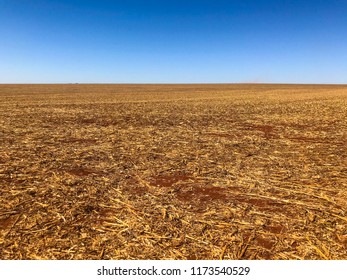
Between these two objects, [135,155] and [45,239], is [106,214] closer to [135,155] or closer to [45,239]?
[45,239]

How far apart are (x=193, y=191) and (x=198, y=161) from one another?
1.65 m

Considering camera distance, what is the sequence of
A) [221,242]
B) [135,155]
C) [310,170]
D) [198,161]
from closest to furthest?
1. [221,242]
2. [310,170]
3. [198,161]
4. [135,155]

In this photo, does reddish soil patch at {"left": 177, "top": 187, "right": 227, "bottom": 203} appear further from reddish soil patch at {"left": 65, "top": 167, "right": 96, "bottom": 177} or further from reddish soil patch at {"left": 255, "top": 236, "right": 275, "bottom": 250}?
reddish soil patch at {"left": 65, "top": 167, "right": 96, "bottom": 177}

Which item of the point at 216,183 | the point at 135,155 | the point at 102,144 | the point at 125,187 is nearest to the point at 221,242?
the point at 216,183

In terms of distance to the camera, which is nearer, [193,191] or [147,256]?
[147,256]

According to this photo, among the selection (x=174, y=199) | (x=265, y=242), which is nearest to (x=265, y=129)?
(x=174, y=199)

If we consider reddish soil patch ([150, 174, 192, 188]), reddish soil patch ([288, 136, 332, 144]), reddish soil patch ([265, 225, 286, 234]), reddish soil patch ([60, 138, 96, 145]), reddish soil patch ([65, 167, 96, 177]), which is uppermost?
reddish soil patch ([288, 136, 332, 144])

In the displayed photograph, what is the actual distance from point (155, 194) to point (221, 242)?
5.21ft

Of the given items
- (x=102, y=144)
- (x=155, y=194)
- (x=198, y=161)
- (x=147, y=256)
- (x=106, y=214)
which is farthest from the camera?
(x=102, y=144)

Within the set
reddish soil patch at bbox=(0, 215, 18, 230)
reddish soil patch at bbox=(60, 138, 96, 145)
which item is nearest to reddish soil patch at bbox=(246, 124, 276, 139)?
reddish soil patch at bbox=(60, 138, 96, 145)

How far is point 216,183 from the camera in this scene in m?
5.00

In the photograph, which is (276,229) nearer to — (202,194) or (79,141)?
(202,194)

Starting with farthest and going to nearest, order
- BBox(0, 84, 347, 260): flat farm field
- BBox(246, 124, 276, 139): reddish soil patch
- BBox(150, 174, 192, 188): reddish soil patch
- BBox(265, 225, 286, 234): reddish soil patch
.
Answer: BBox(246, 124, 276, 139): reddish soil patch → BBox(150, 174, 192, 188): reddish soil patch → BBox(265, 225, 286, 234): reddish soil patch → BBox(0, 84, 347, 260): flat farm field

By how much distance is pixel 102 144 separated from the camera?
7.95 metres
